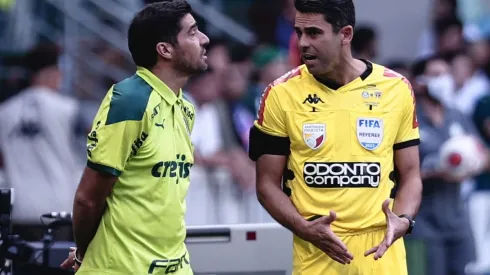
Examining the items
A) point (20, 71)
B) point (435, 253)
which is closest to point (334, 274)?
point (435, 253)

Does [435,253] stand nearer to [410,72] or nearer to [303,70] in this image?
[410,72]

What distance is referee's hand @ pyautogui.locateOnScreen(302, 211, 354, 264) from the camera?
605 centimetres

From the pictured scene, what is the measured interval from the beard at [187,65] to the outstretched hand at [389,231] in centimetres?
110

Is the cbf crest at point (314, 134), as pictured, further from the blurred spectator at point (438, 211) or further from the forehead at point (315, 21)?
the blurred spectator at point (438, 211)

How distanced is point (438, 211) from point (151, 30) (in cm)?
582

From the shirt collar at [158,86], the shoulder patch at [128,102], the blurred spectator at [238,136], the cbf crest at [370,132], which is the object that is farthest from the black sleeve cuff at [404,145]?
the blurred spectator at [238,136]

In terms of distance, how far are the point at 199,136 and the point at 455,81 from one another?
11.9 feet

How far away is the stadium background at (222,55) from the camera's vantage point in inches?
471

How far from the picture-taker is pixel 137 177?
581cm

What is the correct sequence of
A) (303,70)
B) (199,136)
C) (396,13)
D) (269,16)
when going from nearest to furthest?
(303,70) → (199,136) → (269,16) → (396,13)

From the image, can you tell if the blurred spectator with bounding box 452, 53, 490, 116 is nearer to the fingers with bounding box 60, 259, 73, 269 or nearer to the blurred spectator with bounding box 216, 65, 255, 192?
the blurred spectator with bounding box 216, 65, 255, 192

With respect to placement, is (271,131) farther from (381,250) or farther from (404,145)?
(381,250)

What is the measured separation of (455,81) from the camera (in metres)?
14.2

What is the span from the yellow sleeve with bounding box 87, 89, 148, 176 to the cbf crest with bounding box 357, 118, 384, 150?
3.93 feet
